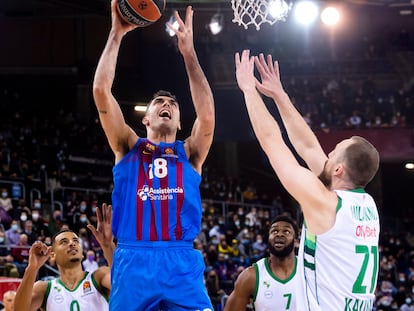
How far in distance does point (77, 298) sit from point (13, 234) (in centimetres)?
865

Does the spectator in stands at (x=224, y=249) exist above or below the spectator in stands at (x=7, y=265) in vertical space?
above

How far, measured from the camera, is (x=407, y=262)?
2289cm

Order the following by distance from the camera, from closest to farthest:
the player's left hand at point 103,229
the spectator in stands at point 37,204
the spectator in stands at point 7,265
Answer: the player's left hand at point 103,229, the spectator in stands at point 7,265, the spectator in stands at point 37,204

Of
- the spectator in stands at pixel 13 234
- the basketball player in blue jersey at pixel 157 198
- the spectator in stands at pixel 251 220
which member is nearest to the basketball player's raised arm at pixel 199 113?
the basketball player in blue jersey at pixel 157 198

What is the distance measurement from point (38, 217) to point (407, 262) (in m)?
11.1

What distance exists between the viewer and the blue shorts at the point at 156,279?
5.15 meters

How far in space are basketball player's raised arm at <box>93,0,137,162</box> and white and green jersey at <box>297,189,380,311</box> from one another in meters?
1.61

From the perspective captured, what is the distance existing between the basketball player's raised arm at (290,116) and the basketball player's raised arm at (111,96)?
3.22ft

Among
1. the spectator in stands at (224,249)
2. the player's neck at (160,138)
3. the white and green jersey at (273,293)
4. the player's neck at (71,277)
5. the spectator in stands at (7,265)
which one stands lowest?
the white and green jersey at (273,293)

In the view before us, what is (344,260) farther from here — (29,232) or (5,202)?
(5,202)

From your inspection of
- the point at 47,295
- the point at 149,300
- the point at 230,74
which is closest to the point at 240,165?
the point at 230,74

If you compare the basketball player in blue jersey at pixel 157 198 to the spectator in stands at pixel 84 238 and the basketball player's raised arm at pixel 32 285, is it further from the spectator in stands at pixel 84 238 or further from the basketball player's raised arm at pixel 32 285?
the spectator in stands at pixel 84 238

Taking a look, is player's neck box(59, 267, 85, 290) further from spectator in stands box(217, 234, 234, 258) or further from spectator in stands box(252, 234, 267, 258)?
spectator in stands box(252, 234, 267, 258)

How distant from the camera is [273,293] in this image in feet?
23.0
